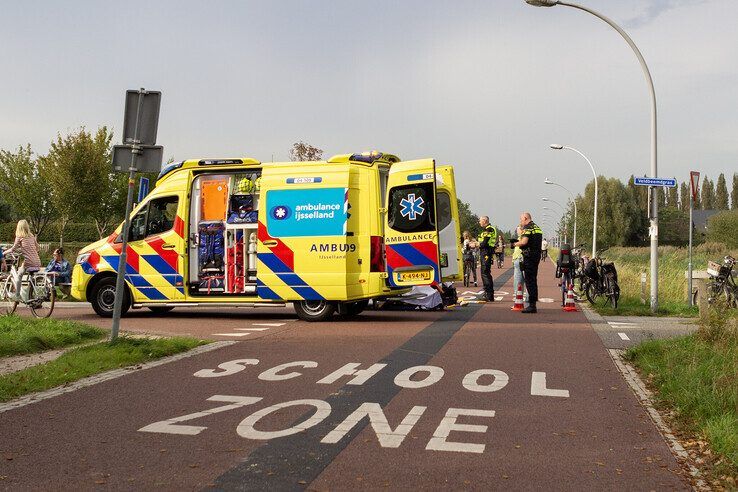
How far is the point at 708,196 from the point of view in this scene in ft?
470

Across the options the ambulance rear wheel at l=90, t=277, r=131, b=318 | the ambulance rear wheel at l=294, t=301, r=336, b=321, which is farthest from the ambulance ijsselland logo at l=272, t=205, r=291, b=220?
the ambulance rear wheel at l=90, t=277, r=131, b=318

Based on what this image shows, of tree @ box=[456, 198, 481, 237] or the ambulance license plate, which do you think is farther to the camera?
tree @ box=[456, 198, 481, 237]

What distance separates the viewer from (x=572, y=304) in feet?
53.8

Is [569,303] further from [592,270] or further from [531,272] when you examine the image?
[531,272]

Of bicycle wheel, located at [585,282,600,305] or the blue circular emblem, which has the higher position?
the blue circular emblem

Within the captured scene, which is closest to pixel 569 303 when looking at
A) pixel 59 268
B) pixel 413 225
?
pixel 413 225

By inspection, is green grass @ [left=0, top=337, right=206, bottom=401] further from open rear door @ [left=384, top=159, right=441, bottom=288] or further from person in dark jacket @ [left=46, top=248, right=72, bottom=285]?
person in dark jacket @ [left=46, top=248, right=72, bottom=285]

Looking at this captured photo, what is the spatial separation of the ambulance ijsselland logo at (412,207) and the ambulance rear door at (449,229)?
0.87 m

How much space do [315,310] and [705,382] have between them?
8.06m

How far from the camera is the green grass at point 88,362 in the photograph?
→ 7227 millimetres

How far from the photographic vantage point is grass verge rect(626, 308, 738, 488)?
5039 millimetres

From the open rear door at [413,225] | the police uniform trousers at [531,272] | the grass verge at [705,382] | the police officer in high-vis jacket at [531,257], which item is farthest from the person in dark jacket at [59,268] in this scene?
the grass verge at [705,382]

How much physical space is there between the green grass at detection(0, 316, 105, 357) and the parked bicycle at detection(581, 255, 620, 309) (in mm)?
10176

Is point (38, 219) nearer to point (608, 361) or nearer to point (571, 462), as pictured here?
point (608, 361)
